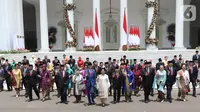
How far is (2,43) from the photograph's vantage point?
22.6 meters

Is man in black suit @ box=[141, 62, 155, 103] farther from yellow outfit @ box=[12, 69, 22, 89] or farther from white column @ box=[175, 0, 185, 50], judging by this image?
white column @ box=[175, 0, 185, 50]

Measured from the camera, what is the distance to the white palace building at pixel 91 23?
882 inches

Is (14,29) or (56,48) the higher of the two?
(14,29)

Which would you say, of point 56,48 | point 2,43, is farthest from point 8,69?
point 56,48

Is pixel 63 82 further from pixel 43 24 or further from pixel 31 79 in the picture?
pixel 43 24

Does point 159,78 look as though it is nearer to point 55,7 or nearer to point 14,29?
point 14,29

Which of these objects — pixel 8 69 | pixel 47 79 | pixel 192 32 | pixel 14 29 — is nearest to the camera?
pixel 47 79

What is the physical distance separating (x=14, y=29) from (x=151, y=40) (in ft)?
45.0

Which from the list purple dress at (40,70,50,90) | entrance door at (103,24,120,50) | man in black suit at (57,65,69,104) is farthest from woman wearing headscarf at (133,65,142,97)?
entrance door at (103,24,120,50)

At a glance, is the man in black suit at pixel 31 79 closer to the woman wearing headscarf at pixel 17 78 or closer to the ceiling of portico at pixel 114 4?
the woman wearing headscarf at pixel 17 78

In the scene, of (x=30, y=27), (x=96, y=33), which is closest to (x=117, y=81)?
(x=96, y=33)

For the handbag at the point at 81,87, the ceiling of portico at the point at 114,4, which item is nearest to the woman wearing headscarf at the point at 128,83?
the handbag at the point at 81,87

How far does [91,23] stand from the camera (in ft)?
90.5

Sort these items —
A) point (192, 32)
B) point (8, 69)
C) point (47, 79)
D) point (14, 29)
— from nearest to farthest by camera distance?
1. point (47, 79)
2. point (8, 69)
3. point (14, 29)
4. point (192, 32)
